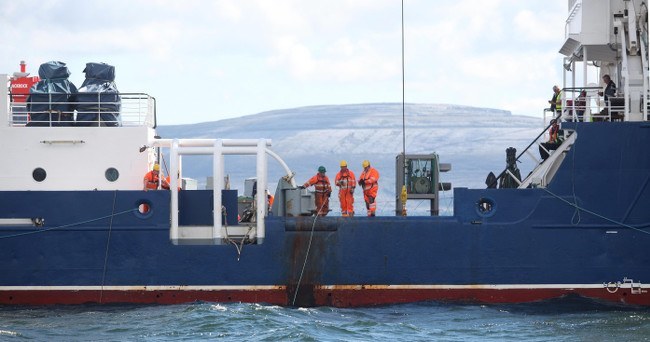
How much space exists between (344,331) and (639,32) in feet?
24.4

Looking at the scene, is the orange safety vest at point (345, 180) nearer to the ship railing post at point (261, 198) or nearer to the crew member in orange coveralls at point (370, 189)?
the crew member in orange coveralls at point (370, 189)

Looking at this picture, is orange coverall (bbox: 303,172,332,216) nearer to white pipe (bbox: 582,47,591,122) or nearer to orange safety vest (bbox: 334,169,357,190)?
orange safety vest (bbox: 334,169,357,190)

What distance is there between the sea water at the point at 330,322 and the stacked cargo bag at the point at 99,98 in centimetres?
352

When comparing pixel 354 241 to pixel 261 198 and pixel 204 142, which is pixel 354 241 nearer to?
pixel 261 198

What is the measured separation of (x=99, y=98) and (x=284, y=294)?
4920 millimetres

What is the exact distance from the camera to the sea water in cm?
1867

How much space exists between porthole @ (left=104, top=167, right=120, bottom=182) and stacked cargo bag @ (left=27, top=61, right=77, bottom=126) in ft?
3.79

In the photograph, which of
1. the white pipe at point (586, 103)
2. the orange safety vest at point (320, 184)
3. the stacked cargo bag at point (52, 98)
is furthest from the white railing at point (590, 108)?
the stacked cargo bag at point (52, 98)

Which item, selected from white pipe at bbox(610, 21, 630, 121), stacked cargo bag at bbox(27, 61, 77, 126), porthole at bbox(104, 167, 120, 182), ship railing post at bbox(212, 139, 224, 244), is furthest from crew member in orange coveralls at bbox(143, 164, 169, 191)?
white pipe at bbox(610, 21, 630, 121)

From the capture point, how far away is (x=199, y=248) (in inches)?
827

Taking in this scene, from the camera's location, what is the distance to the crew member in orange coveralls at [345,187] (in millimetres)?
21531

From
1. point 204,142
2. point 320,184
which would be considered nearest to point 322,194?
point 320,184

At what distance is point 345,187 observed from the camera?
21.5 meters

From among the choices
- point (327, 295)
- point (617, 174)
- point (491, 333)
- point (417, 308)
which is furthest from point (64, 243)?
point (617, 174)
